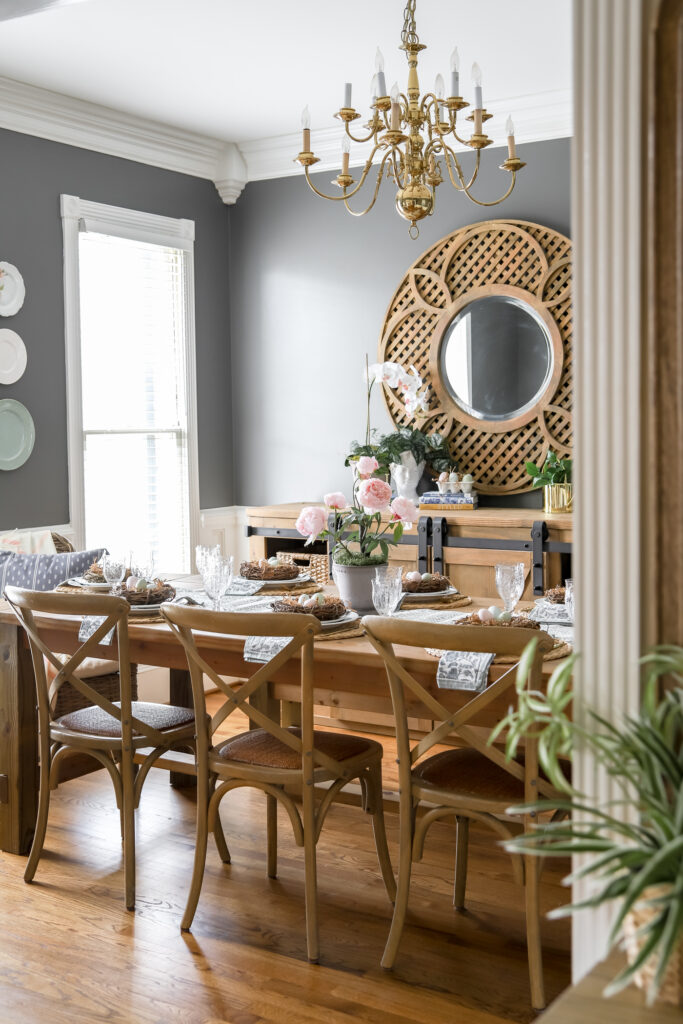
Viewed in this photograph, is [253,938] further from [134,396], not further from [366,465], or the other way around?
[134,396]

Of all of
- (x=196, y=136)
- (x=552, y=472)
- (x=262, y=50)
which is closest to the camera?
(x=262, y=50)

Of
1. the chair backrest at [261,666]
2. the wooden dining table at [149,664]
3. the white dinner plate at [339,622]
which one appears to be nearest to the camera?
the chair backrest at [261,666]

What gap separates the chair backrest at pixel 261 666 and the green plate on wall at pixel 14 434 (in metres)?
2.39

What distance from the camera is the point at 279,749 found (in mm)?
2760

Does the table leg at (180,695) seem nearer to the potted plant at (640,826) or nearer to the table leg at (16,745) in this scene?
the table leg at (16,745)

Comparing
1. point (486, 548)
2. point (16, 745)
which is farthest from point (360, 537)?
point (486, 548)

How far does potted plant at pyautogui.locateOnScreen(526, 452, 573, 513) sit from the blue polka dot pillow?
76.8 inches

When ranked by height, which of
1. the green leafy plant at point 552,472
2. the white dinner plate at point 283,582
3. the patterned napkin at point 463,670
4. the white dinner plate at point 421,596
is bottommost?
the patterned napkin at point 463,670

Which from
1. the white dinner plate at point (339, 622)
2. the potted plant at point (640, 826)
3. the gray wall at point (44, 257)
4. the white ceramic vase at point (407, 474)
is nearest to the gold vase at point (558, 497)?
the white ceramic vase at point (407, 474)

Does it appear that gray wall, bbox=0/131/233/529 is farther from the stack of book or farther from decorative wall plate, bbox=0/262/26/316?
the stack of book

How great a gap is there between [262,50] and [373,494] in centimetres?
237

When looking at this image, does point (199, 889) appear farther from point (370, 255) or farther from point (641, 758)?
point (370, 255)

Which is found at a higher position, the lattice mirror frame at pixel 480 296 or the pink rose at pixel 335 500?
the lattice mirror frame at pixel 480 296

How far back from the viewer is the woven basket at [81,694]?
3846mm
